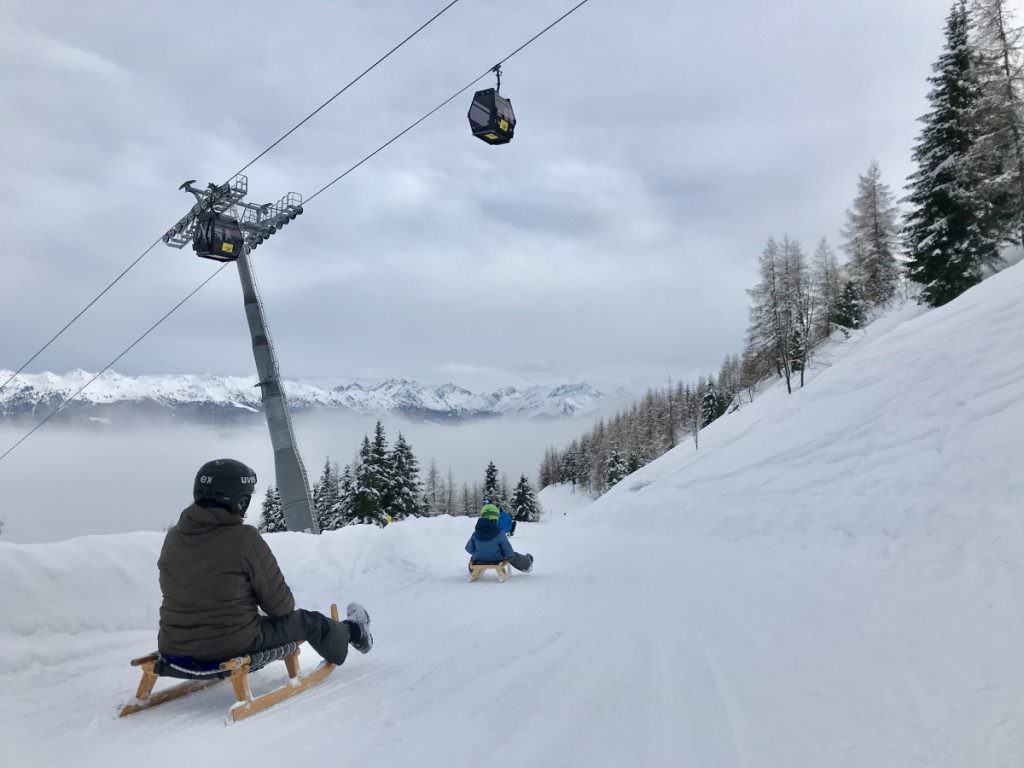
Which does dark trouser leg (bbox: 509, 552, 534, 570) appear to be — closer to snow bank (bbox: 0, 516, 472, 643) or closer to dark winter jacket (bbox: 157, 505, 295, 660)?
snow bank (bbox: 0, 516, 472, 643)

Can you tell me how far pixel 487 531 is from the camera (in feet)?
32.1

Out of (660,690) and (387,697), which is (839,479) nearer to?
(660,690)

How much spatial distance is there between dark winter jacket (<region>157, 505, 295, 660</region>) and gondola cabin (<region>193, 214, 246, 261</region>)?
10.7 m

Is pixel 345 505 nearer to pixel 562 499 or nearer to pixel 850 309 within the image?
pixel 850 309

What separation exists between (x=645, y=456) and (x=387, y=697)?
84.7 m

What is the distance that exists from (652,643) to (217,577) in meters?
3.70

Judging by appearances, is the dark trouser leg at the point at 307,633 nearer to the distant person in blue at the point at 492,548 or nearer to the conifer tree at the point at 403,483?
the distant person in blue at the point at 492,548

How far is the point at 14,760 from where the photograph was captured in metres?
3.21

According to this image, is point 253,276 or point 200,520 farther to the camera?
point 253,276

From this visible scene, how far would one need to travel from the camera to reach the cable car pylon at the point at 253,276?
1183cm

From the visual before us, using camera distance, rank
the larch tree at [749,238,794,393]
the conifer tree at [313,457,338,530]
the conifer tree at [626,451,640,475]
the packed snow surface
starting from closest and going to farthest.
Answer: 1. the packed snow surface
2. the larch tree at [749,238,794,393]
3. the conifer tree at [313,457,338,530]
4. the conifer tree at [626,451,640,475]

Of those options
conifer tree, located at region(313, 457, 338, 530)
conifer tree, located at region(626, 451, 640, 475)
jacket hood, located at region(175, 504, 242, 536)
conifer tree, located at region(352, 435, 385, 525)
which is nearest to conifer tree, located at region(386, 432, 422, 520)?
conifer tree, located at region(352, 435, 385, 525)

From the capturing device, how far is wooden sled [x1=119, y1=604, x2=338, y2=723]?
379 cm

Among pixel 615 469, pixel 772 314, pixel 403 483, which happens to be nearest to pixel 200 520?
pixel 403 483
